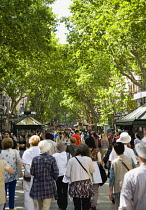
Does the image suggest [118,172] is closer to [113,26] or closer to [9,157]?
[9,157]

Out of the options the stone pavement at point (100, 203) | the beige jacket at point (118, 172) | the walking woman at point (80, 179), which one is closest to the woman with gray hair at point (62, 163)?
the stone pavement at point (100, 203)

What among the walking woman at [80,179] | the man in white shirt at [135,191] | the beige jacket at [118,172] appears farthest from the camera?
the walking woman at [80,179]

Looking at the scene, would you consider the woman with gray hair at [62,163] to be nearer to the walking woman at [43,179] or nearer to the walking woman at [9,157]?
the walking woman at [9,157]

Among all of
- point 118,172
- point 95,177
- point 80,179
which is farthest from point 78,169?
point 95,177

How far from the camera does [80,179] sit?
22.9 feet

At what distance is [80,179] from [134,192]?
329 cm

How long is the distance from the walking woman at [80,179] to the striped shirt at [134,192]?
10.7ft

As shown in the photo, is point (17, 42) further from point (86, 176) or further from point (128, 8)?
point (86, 176)

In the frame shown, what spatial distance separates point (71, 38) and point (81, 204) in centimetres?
2020

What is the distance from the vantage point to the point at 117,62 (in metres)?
24.8

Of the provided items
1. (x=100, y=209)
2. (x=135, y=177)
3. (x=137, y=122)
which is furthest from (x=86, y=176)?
(x=137, y=122)

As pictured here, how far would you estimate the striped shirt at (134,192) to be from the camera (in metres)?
3.73

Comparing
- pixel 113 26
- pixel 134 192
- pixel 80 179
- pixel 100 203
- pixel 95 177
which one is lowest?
pixel 100 203

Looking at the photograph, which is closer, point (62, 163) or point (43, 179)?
point (43, 179)
